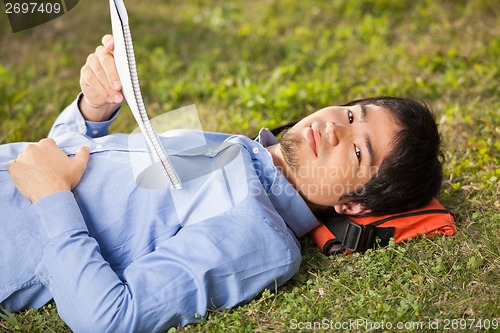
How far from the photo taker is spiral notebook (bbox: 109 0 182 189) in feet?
7.87

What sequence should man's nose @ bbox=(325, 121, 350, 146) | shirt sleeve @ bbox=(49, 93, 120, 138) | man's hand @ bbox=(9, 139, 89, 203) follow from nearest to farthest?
man's hand @ bbox=(9, 139, 89, 203), man's nose @ bbox=(325, 121, 350, 146), shirt sleeve @ bbox=(49, 93, 120, 138)

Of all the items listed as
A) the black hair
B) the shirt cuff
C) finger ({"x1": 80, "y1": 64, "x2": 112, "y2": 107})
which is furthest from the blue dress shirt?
the black hair

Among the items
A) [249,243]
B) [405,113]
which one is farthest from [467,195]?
[249,243]

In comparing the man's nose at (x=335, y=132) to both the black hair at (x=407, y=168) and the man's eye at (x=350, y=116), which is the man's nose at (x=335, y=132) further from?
the black hair at (x=407, y=168)

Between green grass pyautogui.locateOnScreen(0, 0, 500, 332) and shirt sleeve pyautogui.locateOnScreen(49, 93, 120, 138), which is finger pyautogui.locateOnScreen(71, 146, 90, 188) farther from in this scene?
green grass pyautogui.locateOnScreen(0, 0, 500, 332)

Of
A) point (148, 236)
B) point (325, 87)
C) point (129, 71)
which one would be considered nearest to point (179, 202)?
point (148, 236)

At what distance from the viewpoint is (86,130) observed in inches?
130

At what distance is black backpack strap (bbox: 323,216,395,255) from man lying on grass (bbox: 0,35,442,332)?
0.13 metres

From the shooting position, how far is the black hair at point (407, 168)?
10.1 feet

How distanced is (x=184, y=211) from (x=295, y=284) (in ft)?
2.14

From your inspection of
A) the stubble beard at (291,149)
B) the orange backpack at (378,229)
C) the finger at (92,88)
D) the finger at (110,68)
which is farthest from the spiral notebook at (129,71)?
the orange backpack at (378,229)

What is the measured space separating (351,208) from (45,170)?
1.55 meters

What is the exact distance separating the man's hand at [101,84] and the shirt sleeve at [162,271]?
572mm

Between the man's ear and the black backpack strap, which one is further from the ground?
the man's ear
